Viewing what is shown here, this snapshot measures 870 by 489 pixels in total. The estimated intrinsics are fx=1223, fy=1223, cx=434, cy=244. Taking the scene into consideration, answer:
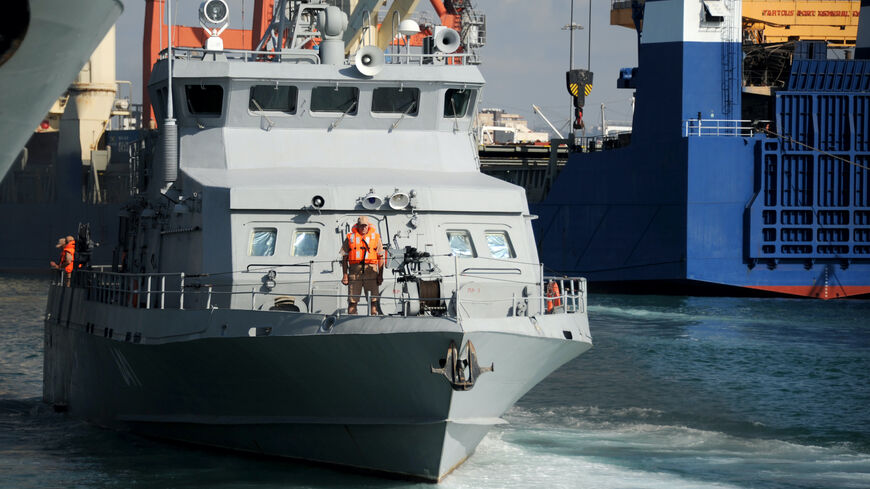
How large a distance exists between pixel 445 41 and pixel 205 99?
9.99 ft

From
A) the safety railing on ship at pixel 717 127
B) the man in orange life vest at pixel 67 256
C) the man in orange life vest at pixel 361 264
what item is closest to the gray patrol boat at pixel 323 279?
the man in orange life vest at pixel 361 264

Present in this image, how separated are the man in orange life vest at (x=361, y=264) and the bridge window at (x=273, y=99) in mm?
2826

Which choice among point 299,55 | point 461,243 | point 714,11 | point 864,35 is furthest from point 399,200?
point 864,35

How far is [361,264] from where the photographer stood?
12.3 m

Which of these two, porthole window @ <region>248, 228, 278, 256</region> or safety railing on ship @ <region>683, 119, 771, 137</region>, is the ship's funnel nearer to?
safety railing on ship @ <region>683, 119, 771, 137</region>

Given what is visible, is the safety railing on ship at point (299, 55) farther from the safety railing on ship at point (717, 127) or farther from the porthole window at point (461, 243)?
the safety railing on ship at point (717, 127)

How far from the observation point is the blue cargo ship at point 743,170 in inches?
1383

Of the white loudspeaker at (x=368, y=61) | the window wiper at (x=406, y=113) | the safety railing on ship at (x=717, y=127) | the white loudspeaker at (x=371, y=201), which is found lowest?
the white loudspeaker at (x=371, y=201)

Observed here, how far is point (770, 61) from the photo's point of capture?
38062mm

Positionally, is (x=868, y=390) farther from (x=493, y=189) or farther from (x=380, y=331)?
(x=380, y=331)

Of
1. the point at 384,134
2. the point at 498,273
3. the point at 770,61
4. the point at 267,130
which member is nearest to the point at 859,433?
the point at 498,273

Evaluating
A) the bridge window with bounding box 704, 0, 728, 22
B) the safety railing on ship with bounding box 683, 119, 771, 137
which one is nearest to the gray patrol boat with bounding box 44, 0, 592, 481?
the safety railing on ship with bounding box 683, 119, 771, 137

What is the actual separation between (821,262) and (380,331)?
26134 mm

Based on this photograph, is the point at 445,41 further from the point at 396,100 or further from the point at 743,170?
the point at 743,170
